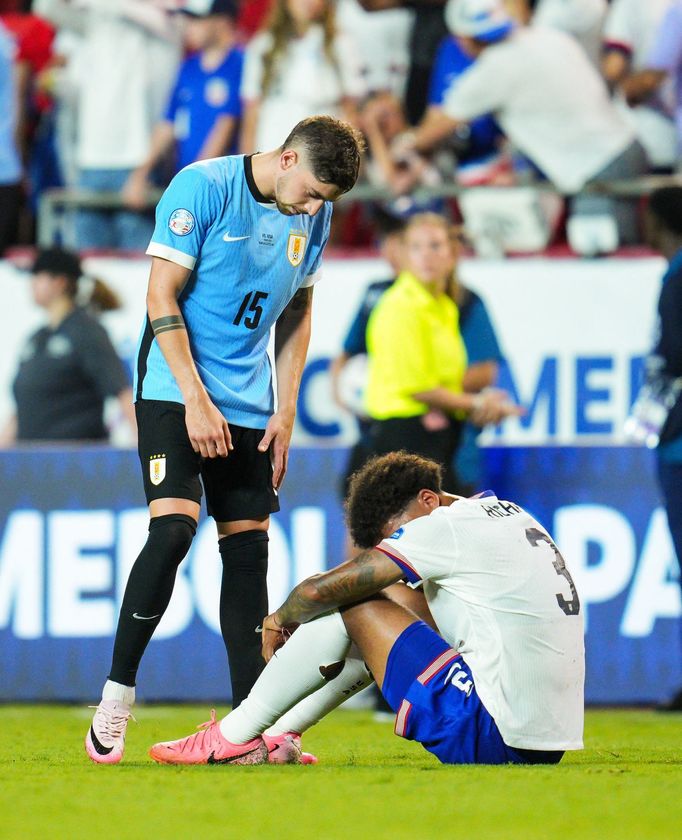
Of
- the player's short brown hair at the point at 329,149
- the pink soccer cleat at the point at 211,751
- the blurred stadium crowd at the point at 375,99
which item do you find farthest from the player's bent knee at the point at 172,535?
the blurred stadium crowd at the point at 375,99

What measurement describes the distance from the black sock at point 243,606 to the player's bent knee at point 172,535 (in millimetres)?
256

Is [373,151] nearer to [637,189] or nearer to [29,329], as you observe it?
[637,189]

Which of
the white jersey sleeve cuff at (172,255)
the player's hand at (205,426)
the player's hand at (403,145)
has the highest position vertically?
the player's hand at (403,145)

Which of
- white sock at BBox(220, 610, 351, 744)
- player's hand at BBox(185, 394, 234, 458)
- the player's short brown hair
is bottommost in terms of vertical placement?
white sock at BBox(220, 610, 351, 744)

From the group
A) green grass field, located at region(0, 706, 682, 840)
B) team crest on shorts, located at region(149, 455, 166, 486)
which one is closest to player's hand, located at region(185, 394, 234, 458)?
team crest on shorts, located at region(149, 455, 166, 486)

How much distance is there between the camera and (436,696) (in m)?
3.95

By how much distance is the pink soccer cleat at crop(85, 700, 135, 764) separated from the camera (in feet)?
13.7

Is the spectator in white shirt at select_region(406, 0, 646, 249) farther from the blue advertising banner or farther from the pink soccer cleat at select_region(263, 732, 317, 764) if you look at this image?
the pink soccer cleat at select_region(263, 732, 317, 764)

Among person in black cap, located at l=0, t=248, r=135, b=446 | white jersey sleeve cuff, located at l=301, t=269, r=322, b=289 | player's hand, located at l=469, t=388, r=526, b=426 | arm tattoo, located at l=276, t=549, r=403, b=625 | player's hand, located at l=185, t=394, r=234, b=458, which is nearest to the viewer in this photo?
arm tattoo, located at l=276, t=549, r=403, b=625

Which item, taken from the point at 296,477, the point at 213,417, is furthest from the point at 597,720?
the point at 213,417

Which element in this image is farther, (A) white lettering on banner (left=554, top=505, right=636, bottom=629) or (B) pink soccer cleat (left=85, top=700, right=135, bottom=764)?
(A) white lettering on banner (left=554, top=505, right=636, bottom=629)

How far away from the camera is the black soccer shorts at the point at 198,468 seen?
4.23 meters

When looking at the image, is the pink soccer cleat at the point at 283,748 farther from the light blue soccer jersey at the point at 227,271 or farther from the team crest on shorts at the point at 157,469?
the light blue soccer jersey at the point at 227,271

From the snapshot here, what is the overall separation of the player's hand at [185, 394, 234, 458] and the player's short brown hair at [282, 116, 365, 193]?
67 cm
